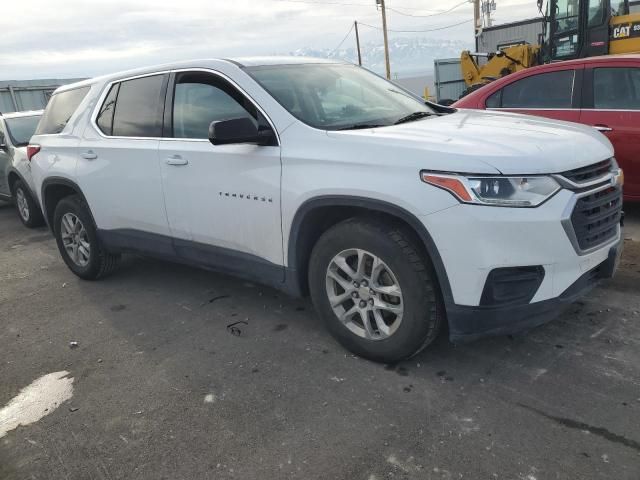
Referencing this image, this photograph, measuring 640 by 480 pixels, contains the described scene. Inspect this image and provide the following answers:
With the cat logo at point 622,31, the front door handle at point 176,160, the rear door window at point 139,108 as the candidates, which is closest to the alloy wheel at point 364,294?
the front door handle at point 176,160

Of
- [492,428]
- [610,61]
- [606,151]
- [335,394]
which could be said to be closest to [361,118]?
[606,151]

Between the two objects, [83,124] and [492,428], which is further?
[83,124]

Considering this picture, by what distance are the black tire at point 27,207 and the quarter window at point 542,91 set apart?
20.9ft

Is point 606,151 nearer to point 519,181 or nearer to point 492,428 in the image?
point 519,181

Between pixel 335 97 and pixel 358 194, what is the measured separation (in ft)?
3.56

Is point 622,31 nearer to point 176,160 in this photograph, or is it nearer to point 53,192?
point 176,160

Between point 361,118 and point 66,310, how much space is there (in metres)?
2.94

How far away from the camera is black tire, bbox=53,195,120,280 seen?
4.89 metres

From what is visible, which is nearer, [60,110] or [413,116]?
[413,116]

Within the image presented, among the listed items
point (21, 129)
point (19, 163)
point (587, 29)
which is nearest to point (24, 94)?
point (21, 129)

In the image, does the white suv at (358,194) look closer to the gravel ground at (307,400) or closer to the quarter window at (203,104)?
the quarter window at (203,104)

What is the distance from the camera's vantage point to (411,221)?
2738 millimetres

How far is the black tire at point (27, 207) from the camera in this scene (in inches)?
308

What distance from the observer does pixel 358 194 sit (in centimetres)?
289
